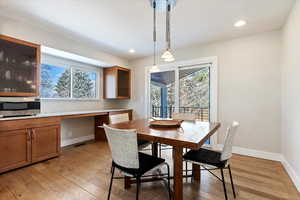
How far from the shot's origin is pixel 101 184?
1.94 m

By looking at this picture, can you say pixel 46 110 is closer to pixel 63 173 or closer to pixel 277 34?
pixel 63 173

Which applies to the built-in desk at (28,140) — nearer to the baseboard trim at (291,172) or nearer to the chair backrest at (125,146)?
the chair backrest at (125,146)

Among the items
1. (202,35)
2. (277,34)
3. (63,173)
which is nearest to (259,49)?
(277,34)

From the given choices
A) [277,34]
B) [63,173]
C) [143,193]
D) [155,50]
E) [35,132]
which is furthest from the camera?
[155,50]

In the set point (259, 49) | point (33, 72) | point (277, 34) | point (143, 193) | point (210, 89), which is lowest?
point (143, 193)

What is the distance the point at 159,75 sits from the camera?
4219 millimetres

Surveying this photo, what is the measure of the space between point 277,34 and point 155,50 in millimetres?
2541

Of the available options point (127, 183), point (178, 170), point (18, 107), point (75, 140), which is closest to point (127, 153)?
point (178, 170)

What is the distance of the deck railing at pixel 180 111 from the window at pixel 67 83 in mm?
1934

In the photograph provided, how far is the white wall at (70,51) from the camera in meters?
2.41

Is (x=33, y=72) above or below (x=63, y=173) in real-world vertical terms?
above

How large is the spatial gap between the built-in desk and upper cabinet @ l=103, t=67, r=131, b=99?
163 cm

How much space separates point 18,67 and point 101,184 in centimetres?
238

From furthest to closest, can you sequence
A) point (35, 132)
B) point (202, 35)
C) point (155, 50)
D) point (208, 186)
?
1. point (155, 50)
2. point (202, 35)
3. point (35, 132)
4. point (208, 186)
